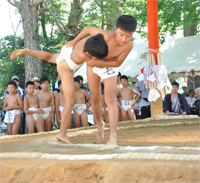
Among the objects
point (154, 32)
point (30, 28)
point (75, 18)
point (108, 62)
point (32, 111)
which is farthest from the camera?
point (75, 18)

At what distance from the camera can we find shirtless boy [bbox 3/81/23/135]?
4586 millimetres

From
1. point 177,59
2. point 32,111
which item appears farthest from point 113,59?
point 177,59

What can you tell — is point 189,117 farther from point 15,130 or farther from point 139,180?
point 139,180

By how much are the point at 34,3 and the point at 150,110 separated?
3.20m

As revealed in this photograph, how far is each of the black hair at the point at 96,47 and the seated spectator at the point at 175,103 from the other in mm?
2660

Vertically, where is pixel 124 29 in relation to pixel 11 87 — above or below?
above

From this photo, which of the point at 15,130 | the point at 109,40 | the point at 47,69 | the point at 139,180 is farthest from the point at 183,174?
the point at 47,69

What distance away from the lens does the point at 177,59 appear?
7031 mm

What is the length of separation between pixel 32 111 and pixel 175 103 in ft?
7.16

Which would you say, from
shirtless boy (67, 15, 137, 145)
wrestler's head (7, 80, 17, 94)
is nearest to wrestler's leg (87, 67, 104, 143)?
shirtless boy (67, 15, 137, 145)

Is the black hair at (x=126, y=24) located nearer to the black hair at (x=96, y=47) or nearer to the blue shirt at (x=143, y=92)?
the black hair at (x=96, y=47)

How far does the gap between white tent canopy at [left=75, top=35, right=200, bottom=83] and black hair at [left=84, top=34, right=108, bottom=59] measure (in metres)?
4.21

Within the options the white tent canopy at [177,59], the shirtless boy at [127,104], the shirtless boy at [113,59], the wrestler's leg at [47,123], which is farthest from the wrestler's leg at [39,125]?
the white tent canopy at [177,59]

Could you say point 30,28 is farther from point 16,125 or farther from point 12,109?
point 16,125
